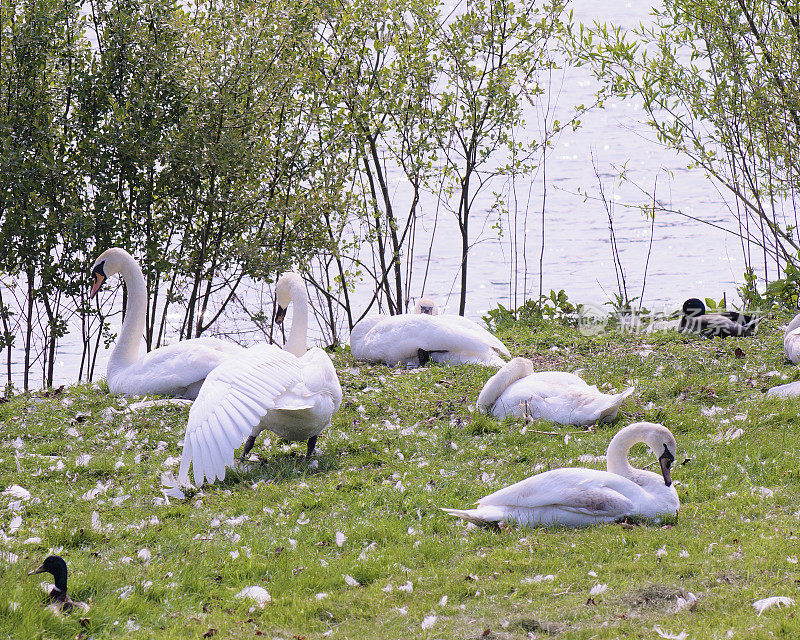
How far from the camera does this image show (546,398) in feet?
31.0

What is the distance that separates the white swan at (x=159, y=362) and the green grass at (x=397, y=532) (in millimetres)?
433

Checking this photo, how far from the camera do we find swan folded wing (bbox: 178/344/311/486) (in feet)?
20.9

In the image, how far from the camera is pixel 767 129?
12945 millimetres

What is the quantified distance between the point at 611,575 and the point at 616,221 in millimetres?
25176

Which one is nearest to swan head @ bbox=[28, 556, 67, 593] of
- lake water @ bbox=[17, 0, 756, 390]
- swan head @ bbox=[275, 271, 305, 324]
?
swan head @ bbox=[275, 271, 305, 324]

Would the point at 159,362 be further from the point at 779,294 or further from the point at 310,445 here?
the point at 779,294

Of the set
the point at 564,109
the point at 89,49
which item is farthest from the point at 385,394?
the point at 564,109

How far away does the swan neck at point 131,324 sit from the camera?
11.3 m

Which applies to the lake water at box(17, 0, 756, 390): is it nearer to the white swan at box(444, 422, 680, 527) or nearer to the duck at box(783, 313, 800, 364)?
the duck at box(783, 313, 800, 364)

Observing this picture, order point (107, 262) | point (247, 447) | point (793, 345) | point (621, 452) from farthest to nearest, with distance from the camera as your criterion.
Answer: point (107, 262), point (793, 345), point (247, 447), point (621, 452)

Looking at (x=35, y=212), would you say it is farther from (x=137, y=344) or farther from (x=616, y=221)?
(x=616, y=221)

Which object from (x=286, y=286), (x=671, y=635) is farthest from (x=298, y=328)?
(x=671, y=635)

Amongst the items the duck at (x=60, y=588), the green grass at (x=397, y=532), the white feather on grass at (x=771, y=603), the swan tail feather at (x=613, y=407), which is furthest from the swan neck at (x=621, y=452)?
the duck at (x=60, y=588)

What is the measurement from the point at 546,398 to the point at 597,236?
64.9 feet
